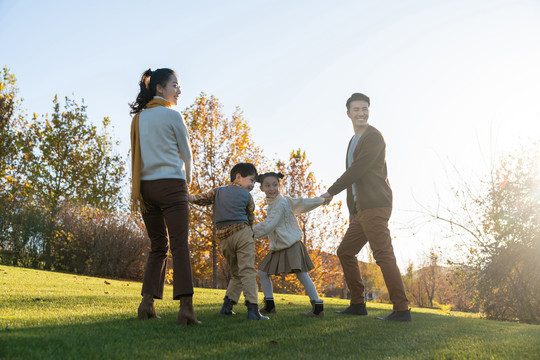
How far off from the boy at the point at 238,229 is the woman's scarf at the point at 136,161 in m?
0.60

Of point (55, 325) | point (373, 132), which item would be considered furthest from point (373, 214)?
point (55, 325)

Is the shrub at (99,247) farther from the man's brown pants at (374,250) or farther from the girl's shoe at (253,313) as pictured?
the girl's shoe at (253,313)

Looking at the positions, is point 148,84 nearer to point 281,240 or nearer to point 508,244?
point 281,240

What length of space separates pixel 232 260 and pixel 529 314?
8931mm

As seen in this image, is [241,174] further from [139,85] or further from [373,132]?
[373,132]

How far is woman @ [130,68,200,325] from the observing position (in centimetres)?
354

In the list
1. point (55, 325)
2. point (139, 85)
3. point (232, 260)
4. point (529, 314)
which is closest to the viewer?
point (55, 325)

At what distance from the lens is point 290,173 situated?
22.3 meters

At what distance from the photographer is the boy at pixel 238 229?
415 cm

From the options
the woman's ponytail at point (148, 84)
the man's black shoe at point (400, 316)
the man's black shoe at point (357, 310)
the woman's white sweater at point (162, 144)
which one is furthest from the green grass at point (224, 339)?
the woman's ponytail at point (148, 84)

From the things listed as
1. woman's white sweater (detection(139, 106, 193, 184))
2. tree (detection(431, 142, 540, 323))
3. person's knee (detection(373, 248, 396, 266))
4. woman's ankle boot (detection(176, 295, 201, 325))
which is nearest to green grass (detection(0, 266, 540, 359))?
woman's ankle boot (detection(176, 295, 201, 325))

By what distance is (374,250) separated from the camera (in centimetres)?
482

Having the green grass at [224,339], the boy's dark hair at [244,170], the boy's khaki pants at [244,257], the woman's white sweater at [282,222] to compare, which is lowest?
the green grass at [224,339]

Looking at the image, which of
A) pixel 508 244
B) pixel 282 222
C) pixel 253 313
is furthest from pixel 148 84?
pixel 508 244
